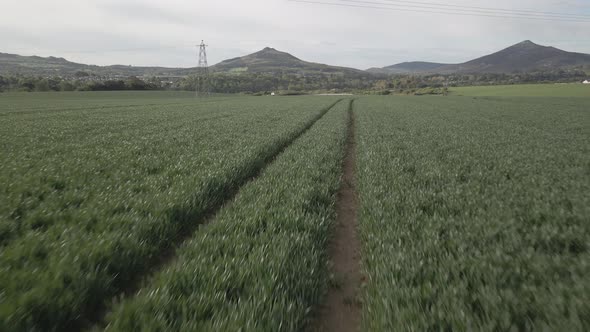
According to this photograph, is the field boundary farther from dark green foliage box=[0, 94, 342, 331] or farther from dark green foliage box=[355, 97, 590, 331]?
dark green foliage box=[355, 97, 590, 331]

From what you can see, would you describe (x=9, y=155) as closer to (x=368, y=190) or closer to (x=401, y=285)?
(x=368, y=190)

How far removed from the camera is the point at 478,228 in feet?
16.8

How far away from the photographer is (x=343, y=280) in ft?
14.8

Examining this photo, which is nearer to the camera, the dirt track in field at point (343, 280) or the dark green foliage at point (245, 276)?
the dark green foliage at point (245, 276)

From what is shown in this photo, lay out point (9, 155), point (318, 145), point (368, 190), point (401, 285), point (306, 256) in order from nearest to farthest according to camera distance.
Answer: point (401, 285) → point (306, 256) → point (368, 190) → point (9, 155) → point (318, 145)

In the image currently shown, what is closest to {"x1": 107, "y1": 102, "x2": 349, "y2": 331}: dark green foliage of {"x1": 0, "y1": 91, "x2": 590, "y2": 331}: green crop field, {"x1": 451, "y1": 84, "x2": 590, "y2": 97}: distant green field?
{"x1": 0, "y1": 91, "x2": 590, "y2": 331}: green crop field

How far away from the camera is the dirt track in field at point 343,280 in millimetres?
3624

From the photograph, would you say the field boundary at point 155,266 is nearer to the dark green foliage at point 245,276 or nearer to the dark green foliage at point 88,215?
the dark green foliage at point 88,215

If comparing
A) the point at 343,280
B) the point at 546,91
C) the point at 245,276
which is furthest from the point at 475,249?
the point at 546,91

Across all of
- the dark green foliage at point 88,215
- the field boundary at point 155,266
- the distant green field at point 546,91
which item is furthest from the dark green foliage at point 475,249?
the distant green field at point 546,91

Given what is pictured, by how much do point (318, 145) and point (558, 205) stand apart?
933 cm

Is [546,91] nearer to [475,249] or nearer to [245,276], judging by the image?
[475,249]

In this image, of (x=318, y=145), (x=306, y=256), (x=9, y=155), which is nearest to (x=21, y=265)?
(x=306, y=256)

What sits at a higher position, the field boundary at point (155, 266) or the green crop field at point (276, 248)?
the green crop field at point (276, 248)
